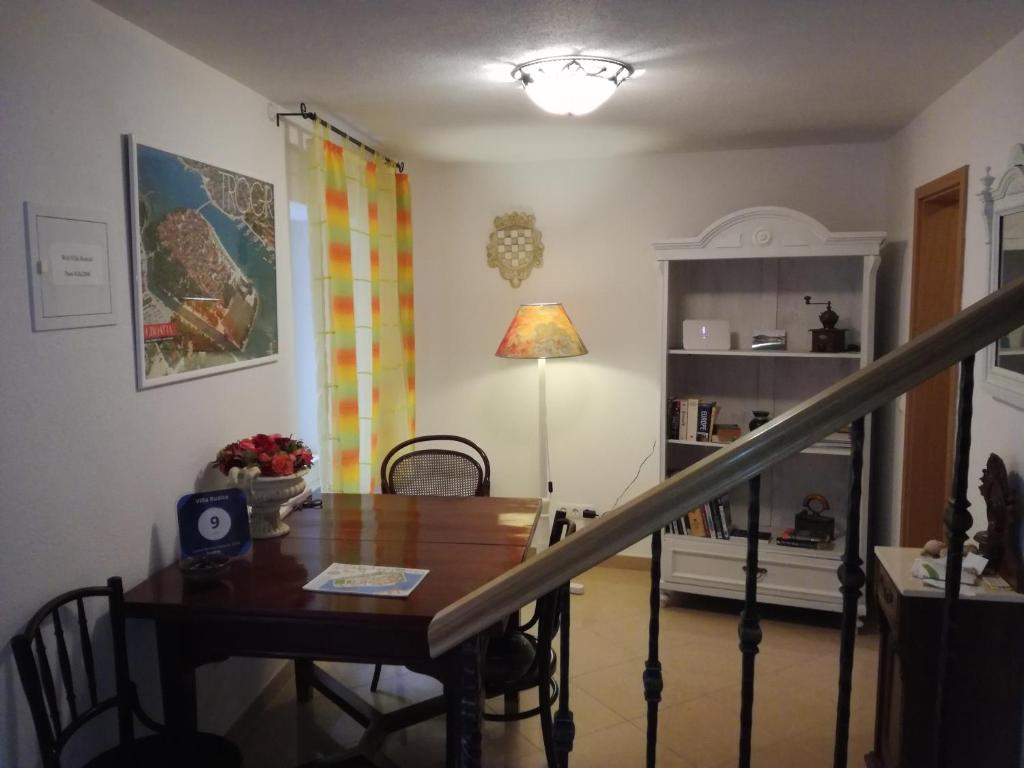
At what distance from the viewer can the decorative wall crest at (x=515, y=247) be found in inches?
177

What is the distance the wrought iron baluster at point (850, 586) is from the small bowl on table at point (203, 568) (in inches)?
69.3

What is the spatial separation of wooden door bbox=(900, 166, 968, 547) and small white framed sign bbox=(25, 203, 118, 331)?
306 centimetres

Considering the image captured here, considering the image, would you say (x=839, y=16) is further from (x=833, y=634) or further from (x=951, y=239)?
(x=833, y=634)

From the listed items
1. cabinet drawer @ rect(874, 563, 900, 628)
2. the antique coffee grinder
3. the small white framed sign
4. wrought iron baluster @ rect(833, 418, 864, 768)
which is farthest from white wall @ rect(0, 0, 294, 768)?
the antique coffee grinder

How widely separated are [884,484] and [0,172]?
3816 mm

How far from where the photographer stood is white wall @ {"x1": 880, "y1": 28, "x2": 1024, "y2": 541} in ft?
7.69

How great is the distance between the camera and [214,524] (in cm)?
233

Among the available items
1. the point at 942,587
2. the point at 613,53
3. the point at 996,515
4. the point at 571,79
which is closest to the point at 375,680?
the point at 942,587

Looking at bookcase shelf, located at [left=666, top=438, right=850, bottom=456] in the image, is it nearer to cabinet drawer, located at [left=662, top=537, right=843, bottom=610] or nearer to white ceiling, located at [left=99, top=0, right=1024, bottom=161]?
cabinet drawer, located at [left=662, top=537, right=843, bottom=610]

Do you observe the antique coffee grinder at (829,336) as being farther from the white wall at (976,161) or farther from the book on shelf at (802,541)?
the book on shelf at (802,541)

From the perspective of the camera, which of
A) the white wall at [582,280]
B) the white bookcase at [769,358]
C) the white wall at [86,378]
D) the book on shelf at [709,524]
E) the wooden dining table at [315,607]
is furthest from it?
the white wall at [582,280]

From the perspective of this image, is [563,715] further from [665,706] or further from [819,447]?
[819,447]

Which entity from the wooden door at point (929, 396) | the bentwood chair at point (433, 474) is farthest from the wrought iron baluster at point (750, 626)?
the bentwood chair at point (433, 474)

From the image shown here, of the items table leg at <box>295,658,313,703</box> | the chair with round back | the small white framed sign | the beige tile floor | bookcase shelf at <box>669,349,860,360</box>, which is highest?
the small white framed sign
